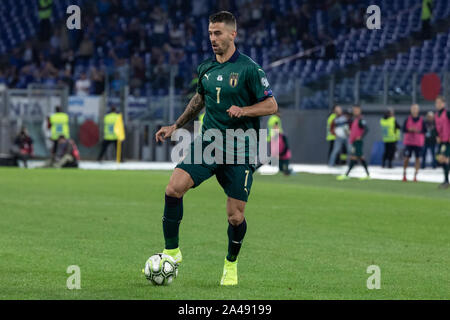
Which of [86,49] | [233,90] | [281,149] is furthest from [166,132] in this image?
[86,49]

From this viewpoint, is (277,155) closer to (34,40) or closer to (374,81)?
(374,81)

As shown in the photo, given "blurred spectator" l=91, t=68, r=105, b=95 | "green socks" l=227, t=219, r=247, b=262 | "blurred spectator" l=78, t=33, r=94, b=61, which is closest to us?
"green socks" l=227, t=219, r=247, b=262

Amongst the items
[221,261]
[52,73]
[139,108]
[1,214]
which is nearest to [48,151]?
[139,108]

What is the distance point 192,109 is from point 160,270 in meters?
1.46

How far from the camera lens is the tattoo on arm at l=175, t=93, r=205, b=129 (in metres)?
8.11

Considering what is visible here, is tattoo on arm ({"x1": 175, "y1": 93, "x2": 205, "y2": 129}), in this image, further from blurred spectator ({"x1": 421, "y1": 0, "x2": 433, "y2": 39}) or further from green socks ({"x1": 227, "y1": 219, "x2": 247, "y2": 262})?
blurred spectator ({"x1": 421, "y1": 0, "x2": 433, "y2": 39})

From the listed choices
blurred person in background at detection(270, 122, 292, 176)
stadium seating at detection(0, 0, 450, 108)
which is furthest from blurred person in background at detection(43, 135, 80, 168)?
blurred person in background at detection(270, 122, 292, 176)

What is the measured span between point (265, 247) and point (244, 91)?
3.21 metres

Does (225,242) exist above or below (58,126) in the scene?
below

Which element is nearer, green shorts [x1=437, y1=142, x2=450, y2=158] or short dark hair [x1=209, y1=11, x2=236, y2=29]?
short dark hair [x1=209, y1=11, x2=236, y2=29]

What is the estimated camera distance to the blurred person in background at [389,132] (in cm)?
3159

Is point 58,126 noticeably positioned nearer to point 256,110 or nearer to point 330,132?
point 330,132

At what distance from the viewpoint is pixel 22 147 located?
32.6m

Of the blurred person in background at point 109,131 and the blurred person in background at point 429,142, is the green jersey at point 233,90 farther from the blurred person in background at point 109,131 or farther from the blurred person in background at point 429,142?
the blurred person in background at point 109,131
